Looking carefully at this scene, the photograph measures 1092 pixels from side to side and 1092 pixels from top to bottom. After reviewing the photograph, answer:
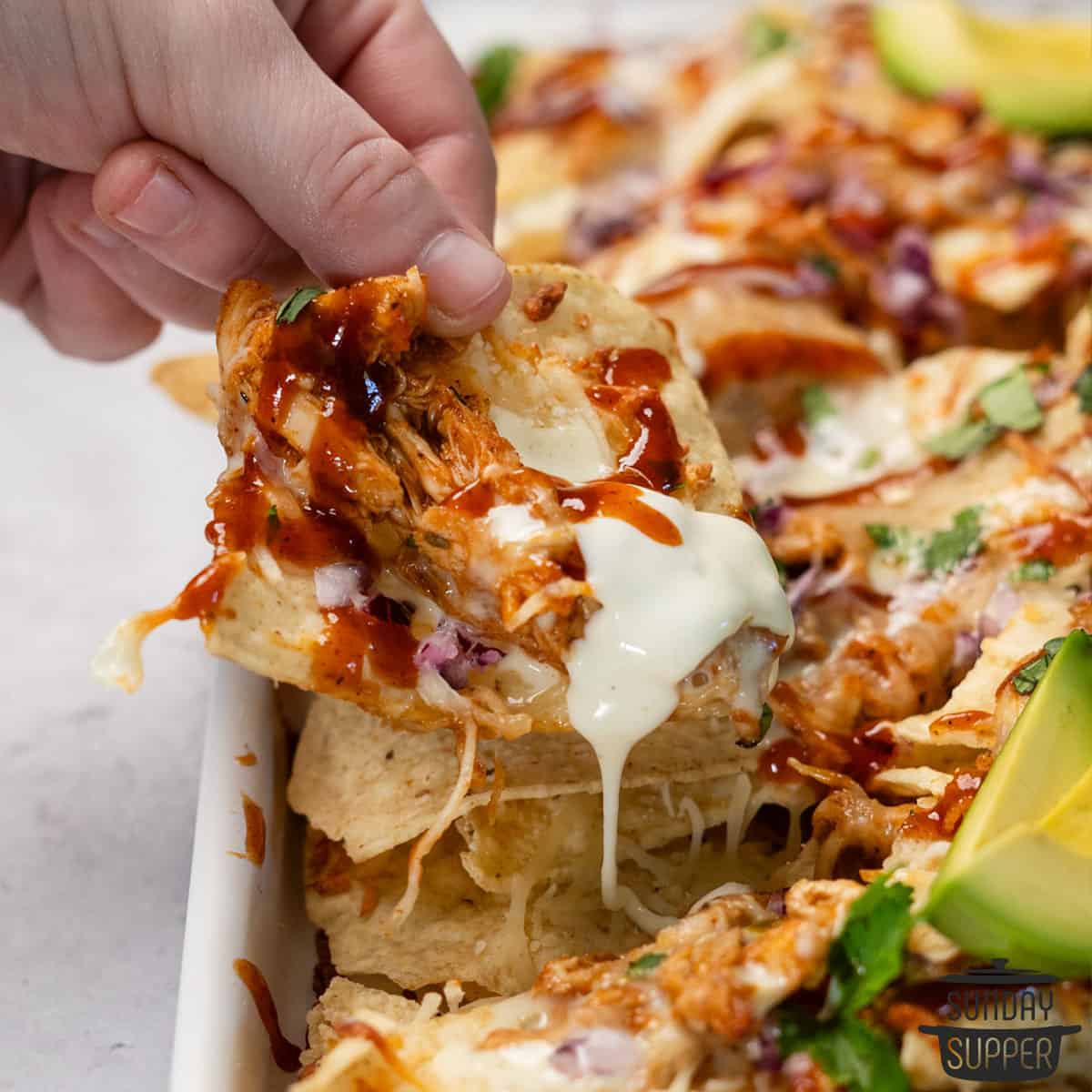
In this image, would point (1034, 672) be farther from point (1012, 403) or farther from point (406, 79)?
point (406, 79)

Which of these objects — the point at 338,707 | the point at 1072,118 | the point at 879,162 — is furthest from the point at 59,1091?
the point at 1072,118

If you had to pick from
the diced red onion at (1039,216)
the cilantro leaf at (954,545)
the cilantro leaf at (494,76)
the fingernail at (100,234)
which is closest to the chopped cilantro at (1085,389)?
the cilantro leaf at (954,545)

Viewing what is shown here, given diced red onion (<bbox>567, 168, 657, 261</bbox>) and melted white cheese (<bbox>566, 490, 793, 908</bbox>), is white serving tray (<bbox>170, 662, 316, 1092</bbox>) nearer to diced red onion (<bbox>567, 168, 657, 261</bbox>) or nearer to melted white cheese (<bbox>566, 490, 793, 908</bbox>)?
melted white cheese (<bbox>566, 490, 793, 908</bbox>)

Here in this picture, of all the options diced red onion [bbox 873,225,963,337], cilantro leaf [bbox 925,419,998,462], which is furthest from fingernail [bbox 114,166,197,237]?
diced red onion [bbox 873,225,963,337]

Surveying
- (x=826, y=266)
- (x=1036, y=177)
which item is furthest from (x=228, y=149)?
(x=1036, y=177)

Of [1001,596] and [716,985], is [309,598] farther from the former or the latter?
[1001,596]

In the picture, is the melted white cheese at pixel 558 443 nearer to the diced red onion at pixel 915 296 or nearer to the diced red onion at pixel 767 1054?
the diced red onion at pixel 767 1054
